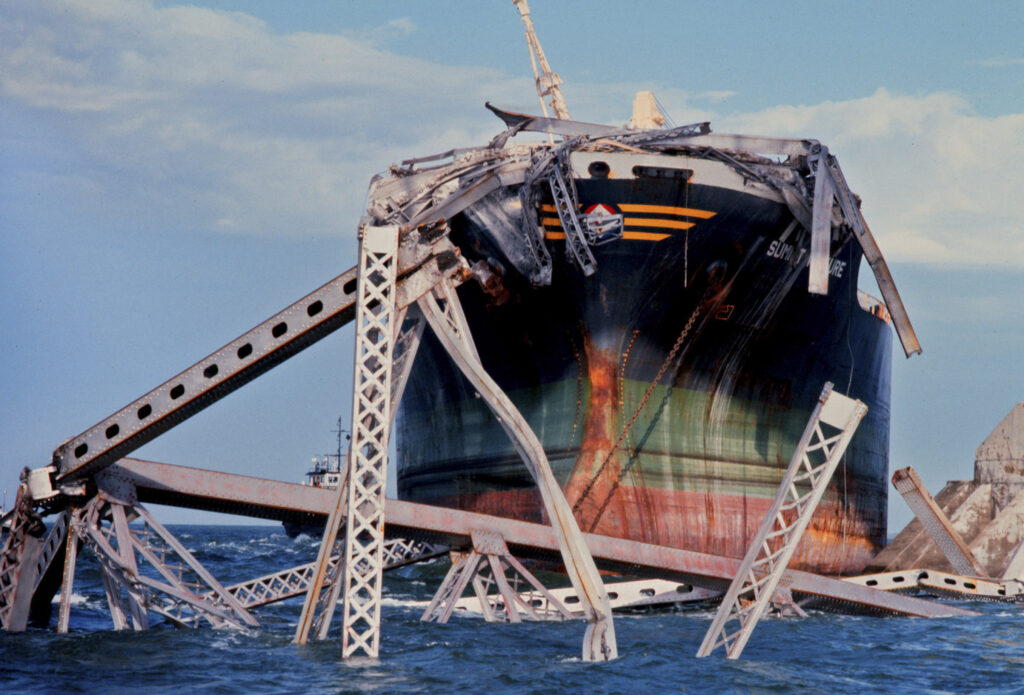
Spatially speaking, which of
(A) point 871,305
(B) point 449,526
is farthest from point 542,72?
(B) point 449,526

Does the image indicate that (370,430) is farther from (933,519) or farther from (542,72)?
(542,72)

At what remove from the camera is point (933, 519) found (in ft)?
90.6

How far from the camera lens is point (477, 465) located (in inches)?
1335

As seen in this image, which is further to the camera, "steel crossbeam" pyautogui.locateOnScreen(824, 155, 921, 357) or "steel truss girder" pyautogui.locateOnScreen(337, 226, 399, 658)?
"steel crossbeam" pyautogui.locateOnScreen(824, 155, 921, 357)

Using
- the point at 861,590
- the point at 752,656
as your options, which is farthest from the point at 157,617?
the point at 861,590

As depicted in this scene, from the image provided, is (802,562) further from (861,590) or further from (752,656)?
(752,656)

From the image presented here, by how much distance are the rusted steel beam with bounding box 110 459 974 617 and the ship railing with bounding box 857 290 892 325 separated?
16270 millimetres

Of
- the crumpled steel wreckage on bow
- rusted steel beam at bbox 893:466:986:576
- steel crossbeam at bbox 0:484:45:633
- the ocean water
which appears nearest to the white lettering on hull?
the crumpled steel wreckage on bow

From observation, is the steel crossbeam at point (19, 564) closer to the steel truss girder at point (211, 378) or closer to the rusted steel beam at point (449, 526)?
the steel truss girder at point (211, 378)

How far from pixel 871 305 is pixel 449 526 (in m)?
23.9

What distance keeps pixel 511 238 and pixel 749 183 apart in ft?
20.3

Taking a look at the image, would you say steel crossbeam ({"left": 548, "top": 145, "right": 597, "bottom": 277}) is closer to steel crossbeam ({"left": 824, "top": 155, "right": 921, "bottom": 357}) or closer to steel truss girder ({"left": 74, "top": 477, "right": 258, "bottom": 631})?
steel crossbeam ({"left": 824, "top": 155, "right": 921, "bottom": 357})

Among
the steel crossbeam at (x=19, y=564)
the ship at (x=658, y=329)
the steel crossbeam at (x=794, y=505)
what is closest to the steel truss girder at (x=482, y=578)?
the steel crossbeam at (x=794, y=505)

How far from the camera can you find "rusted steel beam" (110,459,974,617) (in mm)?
17297
